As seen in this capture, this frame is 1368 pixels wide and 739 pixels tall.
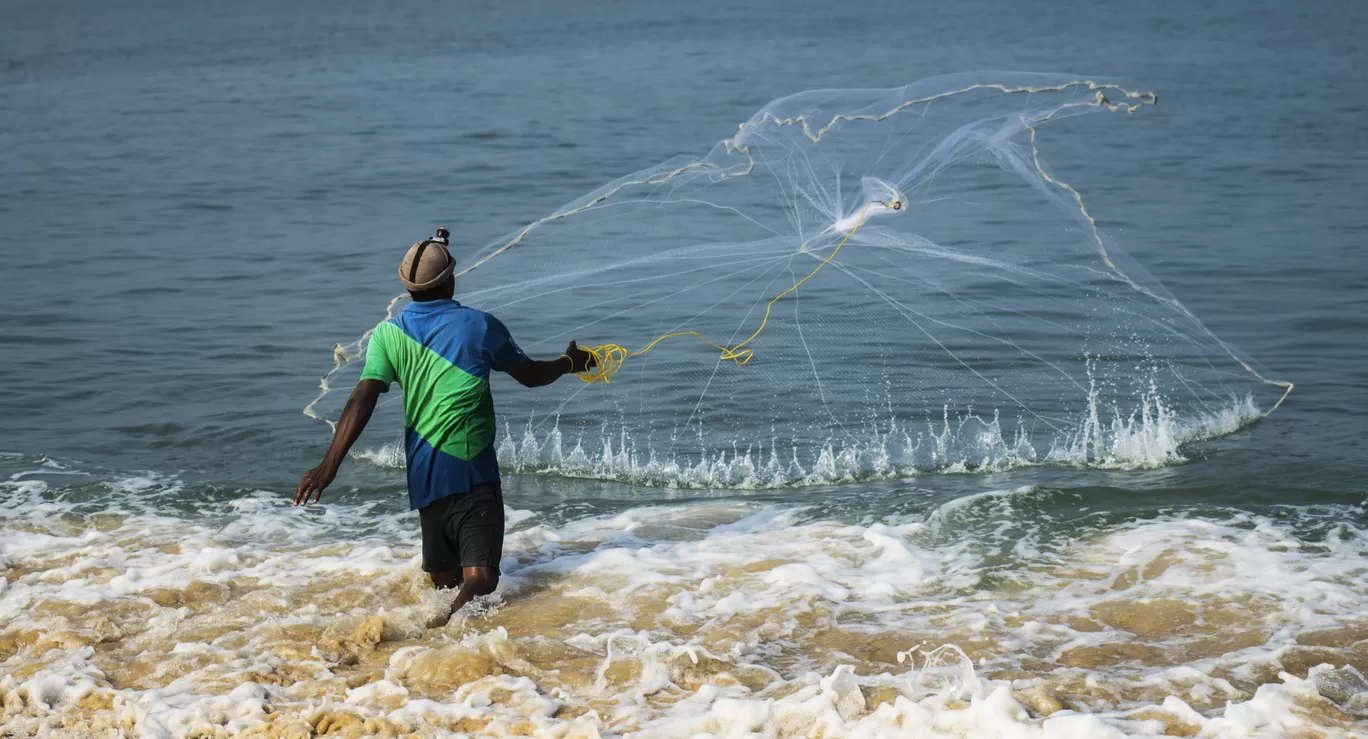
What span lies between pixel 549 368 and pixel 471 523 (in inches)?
25.4

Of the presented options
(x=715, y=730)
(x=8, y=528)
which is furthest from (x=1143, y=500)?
(x=8, y=528)

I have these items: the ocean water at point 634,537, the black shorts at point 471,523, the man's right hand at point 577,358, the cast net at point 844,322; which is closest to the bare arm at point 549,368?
the man's right hand at point 577,358

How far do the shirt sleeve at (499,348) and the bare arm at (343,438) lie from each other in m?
0.41

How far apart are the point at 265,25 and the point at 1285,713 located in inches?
2297

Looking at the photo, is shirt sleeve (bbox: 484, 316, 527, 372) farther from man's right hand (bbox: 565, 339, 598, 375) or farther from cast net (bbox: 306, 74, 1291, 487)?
cast net (bbox: 306, 74, 1291, 487)

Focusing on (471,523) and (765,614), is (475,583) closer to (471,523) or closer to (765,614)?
(471,523)

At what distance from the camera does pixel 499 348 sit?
5.11 metres

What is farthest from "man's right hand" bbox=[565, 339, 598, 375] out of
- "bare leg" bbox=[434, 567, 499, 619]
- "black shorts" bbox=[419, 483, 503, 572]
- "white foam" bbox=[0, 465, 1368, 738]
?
"white foam" bbox=[0, 465, 1368, 738]

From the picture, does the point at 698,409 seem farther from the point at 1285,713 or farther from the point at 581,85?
the point at 581,85

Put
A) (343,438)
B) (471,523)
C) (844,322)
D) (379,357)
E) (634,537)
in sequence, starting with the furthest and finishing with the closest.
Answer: (844,322), (634,537), (471,523), (379,357), (343,438)

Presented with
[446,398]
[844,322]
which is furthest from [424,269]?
[844,322]

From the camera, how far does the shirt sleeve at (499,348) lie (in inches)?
201

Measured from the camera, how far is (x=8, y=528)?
273 inches

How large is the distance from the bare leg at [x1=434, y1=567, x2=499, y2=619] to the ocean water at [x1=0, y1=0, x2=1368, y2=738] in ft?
0.33
